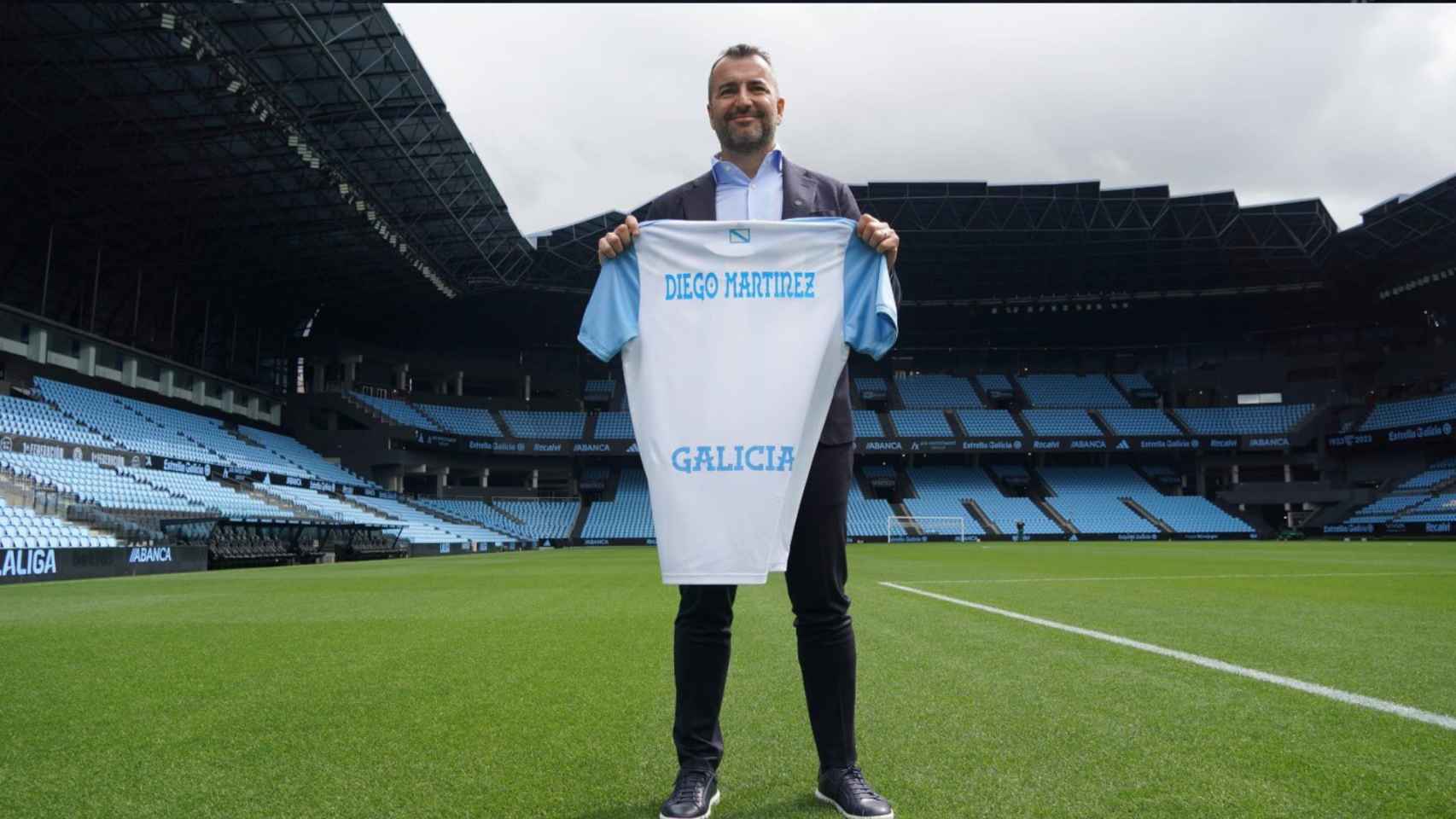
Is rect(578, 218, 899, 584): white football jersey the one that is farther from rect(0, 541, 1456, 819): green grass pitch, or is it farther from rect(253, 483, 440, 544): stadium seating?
rect(253, 483, 440, 544): stadium seating

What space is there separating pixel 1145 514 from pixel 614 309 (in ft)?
156

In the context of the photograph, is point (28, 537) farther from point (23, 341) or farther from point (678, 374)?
point (678, 374)

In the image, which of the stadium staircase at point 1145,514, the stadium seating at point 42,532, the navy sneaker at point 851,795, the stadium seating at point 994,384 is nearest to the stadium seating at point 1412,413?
the stadium staircase at point 1145,514

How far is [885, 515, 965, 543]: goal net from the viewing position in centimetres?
4362

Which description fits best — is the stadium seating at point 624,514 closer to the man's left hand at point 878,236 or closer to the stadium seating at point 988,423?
the stadium seating at point 988,423

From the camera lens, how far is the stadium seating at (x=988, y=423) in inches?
1881

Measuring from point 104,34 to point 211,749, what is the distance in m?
22.2

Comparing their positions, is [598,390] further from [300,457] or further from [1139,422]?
[1139,422]

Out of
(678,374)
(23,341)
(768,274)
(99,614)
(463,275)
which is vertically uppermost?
(463,275)

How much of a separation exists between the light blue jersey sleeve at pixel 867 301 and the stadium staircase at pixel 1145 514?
46.1 m

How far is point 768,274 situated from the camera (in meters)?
3.03

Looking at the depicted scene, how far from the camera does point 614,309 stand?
9.85 ft

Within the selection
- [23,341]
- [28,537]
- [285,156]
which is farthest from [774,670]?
[23,341]

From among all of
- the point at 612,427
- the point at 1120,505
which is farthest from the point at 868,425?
the point at 612,427
